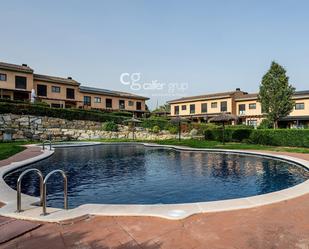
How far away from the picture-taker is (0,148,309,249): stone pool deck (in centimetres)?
346

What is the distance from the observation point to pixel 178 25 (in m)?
21.8

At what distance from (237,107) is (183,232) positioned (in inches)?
1783

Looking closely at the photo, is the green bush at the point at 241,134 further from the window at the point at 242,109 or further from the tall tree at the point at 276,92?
the window at the point at 242,109

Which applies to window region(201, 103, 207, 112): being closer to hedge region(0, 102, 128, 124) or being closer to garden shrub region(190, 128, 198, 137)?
garden shrub region(190, 128, 198, 137)

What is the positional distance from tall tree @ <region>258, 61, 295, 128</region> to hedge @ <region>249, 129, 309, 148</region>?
6.03 m

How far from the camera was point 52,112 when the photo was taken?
29.6 metres

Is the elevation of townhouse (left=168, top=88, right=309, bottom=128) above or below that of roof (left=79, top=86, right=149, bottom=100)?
below

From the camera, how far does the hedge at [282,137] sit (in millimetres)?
18547

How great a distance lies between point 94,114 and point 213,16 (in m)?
20.7

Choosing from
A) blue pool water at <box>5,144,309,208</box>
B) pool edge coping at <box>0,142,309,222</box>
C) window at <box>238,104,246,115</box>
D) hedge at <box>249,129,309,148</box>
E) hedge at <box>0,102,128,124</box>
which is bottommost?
blue pool water at <box>5,144,309,208</box>

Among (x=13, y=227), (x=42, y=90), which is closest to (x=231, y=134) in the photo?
(x=13, y=227)

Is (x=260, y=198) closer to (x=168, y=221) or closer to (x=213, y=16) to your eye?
(x=168, y=221)

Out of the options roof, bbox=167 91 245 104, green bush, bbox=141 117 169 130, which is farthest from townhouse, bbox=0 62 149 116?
green bush, bbox=141 117 169 130

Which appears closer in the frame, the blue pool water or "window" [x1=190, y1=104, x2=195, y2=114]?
the blue pool water
